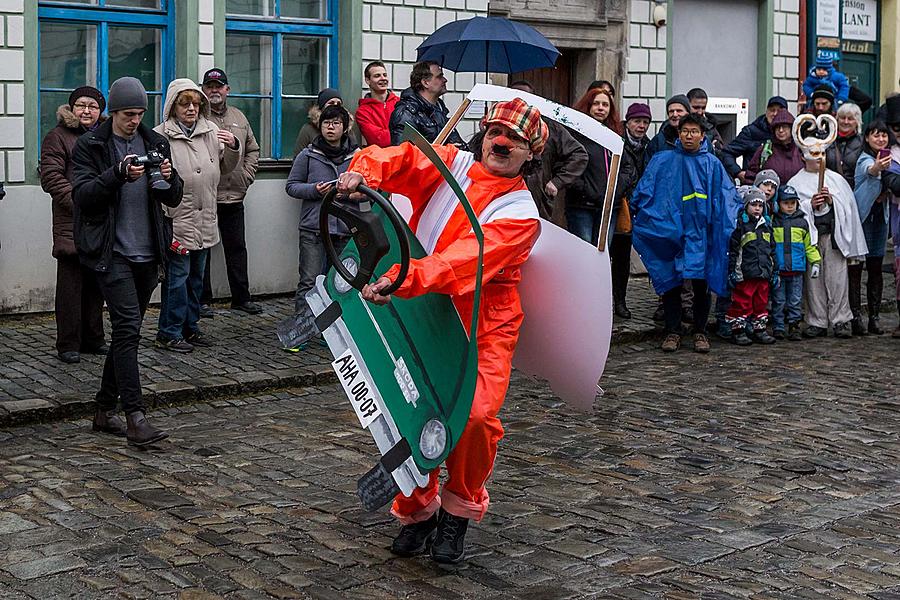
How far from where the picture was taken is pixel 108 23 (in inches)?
497

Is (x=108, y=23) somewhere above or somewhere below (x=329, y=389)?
above

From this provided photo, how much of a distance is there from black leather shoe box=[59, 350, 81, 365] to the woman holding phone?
23.3 feet

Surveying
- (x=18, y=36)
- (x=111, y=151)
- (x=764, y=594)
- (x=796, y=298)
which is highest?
(x=18, y=36)

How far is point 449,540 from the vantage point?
587cm

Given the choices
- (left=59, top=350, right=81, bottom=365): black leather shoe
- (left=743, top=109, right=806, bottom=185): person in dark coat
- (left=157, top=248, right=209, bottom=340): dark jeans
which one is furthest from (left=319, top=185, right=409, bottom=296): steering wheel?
(left=743, top=109, right=806, bottom=185): person in dark coat

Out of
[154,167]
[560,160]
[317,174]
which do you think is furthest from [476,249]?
[560,160]

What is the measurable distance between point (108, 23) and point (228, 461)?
244 inches

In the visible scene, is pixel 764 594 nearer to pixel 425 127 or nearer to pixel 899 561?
pixel 899 561

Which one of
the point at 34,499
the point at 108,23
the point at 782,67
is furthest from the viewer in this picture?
the point at 782,67

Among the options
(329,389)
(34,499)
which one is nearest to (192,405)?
(329,389)

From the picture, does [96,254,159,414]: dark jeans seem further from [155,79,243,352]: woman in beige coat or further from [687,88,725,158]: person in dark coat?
[687,88,725,158]: person in dark coat

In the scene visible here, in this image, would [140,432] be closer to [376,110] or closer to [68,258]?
[68,258]

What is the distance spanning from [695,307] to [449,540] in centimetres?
675

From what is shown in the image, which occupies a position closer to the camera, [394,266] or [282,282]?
[394,266]
